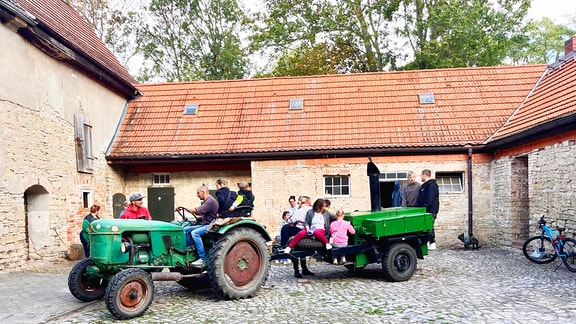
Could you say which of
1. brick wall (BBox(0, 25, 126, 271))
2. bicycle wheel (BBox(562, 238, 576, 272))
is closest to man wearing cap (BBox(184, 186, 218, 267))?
brick wall (BBox(0, 25, 126, 271))

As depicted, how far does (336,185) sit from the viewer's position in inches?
532

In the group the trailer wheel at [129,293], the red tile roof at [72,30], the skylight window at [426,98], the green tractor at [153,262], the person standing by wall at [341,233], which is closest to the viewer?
the trailer wheel at [129,293]

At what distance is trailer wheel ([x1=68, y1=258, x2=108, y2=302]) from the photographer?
640cm

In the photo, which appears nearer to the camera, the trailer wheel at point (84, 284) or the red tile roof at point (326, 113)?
the trailer wheel at point (84, 284)

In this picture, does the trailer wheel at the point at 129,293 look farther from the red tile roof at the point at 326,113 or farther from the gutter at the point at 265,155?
A: the red tile roof at the point at 326,113

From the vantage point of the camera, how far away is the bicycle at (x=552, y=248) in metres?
8.46

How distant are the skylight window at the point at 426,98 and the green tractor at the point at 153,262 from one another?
939 centimetres

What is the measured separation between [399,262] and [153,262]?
4069mm

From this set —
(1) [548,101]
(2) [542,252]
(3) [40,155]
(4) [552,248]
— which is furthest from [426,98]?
(3) [40,155]

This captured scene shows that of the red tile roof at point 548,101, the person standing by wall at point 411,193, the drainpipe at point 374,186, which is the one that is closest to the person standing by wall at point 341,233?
the drainpipe at point 374,186

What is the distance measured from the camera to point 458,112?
14.1 m

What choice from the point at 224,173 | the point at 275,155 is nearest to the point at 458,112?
the point at 275,155

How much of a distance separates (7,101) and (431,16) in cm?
1718

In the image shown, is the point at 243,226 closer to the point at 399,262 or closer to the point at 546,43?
the point at 399,262
